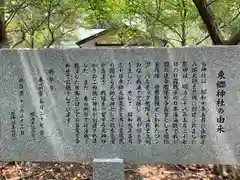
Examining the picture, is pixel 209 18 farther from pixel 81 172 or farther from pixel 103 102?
pixel 81 172

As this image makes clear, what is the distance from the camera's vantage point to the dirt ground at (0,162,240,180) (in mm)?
5195

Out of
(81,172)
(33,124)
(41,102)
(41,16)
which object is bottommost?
(81,172)

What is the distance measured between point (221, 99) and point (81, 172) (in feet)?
9.03

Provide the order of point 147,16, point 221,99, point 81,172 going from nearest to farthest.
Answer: point 221,99 < point 81,172 < point 147,16

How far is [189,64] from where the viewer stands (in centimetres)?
336

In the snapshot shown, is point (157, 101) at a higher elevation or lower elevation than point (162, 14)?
lower

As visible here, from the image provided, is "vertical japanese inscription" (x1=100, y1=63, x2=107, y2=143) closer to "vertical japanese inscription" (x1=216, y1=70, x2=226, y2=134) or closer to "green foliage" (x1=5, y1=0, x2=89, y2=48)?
"vertical japanese inscription" (x1=216, y1=70, x2=226, y2=134)

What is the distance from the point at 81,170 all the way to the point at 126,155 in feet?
7.00

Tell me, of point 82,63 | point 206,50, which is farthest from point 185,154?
point 82,63

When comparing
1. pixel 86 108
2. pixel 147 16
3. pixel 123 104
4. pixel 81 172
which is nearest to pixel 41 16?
pixel 147 16

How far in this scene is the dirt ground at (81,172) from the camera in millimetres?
5195

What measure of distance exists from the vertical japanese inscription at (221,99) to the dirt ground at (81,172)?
1.95 m

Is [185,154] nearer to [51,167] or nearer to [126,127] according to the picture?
[126,127]

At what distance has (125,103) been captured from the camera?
340cm
